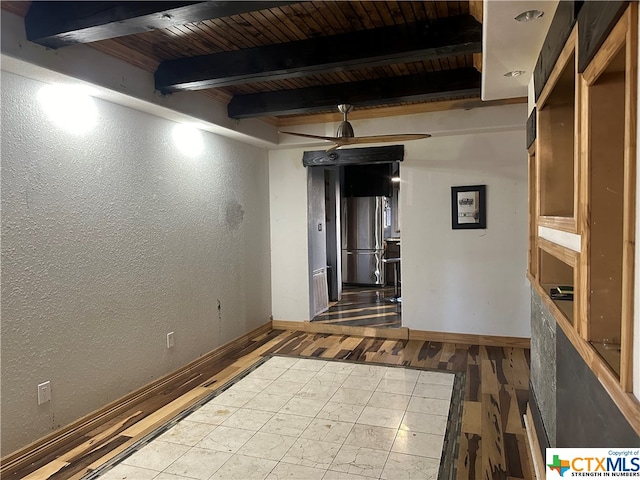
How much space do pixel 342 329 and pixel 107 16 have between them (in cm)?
417

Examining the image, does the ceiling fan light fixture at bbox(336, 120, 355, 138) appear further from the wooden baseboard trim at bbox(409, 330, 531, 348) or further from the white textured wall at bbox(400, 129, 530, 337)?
the wooden baseboard trim at bbox(409, 330, 531, 348)

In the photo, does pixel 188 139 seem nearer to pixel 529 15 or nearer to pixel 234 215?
pixel 234 215

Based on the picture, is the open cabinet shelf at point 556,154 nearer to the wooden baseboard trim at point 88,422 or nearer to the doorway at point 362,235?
the wooden baseboard trim at point 88,422

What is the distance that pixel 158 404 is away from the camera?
3.35 metres

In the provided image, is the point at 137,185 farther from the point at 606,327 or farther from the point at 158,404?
the point at 606,327

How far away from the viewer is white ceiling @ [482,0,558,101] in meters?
1.85

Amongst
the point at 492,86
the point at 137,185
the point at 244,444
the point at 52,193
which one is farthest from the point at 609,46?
the point at 137,185

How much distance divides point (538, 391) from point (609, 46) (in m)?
2.11

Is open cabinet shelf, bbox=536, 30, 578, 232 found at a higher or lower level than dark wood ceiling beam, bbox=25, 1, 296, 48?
lower

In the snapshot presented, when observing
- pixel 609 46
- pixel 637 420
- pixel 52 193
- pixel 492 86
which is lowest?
pixel 637 420

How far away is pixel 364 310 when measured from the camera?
6.35 meters

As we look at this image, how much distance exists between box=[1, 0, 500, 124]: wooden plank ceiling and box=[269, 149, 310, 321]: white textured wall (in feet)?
5.72

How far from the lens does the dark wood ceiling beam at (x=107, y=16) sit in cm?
211

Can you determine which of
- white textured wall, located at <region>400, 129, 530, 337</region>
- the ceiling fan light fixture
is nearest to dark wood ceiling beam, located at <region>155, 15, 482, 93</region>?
the ceiling fan light fixture
